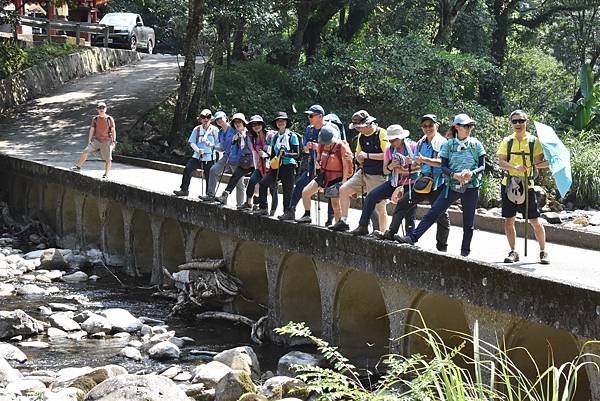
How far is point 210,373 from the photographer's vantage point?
1458 centimetres

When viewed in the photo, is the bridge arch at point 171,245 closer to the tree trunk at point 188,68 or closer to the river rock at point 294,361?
the river rock at point 294,361

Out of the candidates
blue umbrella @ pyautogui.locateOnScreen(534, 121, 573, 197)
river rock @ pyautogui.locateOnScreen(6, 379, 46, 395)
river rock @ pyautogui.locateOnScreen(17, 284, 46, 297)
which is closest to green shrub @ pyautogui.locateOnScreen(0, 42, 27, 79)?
river rock @ pyautogui.locateOnScreen(17, 284, 46, 297)

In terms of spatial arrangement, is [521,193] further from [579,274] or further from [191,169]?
[191,169]

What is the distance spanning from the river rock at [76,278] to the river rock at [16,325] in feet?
17.0

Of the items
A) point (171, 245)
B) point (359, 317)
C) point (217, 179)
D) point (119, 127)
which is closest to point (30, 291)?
point (171, 245)

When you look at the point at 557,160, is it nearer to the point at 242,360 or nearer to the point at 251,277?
the point at 242,360

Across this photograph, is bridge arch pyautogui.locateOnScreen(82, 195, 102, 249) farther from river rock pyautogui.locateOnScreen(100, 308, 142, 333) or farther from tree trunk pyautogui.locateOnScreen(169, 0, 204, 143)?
river rock pyautogui.locateOnScreen(100, 308, 142, 333)

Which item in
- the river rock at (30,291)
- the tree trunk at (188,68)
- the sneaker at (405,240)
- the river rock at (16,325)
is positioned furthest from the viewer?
A: the tree trunk at (188,68)

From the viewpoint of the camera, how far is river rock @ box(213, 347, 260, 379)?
48.4ft

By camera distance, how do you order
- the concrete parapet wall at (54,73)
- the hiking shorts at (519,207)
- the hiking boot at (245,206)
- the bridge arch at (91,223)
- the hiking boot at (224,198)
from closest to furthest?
the hiking shorts at (519,207) → the hiking boot at (245,206) → the hiking boot at (224,198) → the bridge arch at (91,223) → the concrete parapet wall at (54,73)

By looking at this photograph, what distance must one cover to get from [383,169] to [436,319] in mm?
2173

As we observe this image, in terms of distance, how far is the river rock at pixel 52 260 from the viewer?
24156 millimetres

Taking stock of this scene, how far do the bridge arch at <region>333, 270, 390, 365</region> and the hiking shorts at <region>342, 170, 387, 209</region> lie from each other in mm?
1317

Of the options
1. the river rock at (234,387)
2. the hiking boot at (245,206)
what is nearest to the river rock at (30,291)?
the hiking boot at (245,206)
